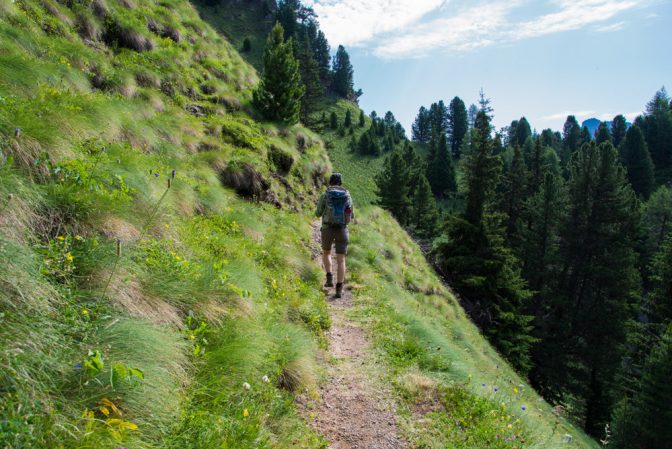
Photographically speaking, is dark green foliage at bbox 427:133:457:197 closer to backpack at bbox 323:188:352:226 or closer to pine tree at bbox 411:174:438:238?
pine tree at bbox 411:174:438:238

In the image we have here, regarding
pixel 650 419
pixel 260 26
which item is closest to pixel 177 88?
pixel 650 419

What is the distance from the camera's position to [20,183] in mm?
3180

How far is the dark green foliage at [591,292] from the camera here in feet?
86.5

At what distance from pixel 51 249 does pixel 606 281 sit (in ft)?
117

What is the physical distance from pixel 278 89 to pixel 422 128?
9237 centimetres

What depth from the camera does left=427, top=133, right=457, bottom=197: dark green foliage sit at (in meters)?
65.5

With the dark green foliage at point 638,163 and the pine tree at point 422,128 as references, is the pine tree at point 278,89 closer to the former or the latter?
the dark green foliage at point 638,163

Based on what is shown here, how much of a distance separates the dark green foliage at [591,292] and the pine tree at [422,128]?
225ft

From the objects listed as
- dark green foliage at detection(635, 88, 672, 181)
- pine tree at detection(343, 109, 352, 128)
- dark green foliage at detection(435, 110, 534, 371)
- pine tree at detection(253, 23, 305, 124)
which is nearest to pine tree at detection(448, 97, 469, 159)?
pine tree at detection(343, 109, 352, 128)

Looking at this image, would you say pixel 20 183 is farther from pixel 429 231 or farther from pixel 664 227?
pixel 664 227

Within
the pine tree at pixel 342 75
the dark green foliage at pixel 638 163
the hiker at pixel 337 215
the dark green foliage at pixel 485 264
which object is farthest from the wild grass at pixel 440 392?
the pine tree at pixel 342 75

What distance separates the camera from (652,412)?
18688mm

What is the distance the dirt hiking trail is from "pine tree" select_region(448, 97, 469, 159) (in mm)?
92145

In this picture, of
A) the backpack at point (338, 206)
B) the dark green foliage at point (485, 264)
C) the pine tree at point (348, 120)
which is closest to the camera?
the backpack at point (338, 206)
